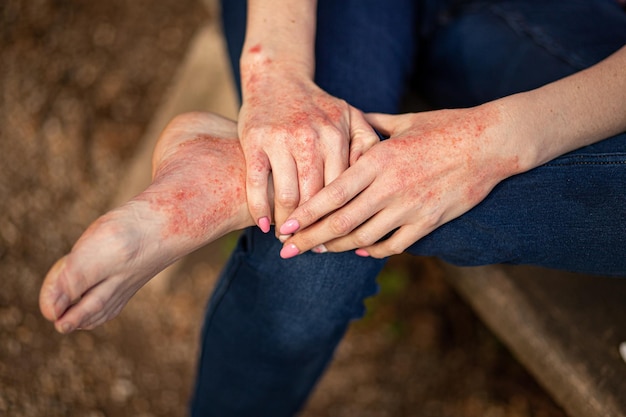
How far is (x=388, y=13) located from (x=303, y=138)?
18.1 inches

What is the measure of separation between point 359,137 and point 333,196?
0.52ft

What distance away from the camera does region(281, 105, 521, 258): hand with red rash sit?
92 cm

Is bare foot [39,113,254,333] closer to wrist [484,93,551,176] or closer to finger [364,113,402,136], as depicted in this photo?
finger [364,113,402,136]

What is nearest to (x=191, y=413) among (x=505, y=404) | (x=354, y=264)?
(x=354, y=264)

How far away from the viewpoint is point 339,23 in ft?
3.98

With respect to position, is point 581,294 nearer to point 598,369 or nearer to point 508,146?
point 598,369

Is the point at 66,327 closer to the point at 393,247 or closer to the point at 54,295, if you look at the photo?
the point at 54,295

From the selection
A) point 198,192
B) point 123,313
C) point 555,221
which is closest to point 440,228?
point 555,221

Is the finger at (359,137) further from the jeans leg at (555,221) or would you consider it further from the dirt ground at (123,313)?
the dirt ground at (123,313)

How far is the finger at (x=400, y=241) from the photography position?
0.97m

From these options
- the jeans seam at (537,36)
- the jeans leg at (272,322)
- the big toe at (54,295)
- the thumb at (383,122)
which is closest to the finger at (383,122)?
the thumb at (383,122)

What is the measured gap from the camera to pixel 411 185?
929 millimetres

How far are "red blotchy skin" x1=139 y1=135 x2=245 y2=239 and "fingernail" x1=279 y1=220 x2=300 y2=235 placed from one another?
101 mm

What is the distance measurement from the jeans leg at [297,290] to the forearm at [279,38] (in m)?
0.09
